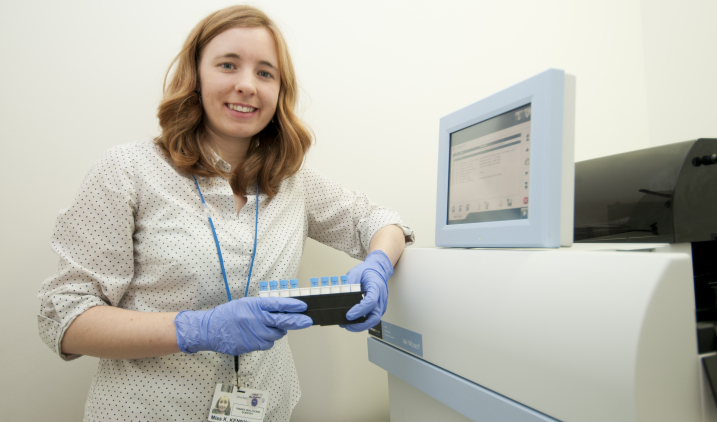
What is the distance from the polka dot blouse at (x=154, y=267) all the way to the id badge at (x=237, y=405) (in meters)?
0.02

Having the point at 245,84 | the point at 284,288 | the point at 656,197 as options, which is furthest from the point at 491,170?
the point at 245,84

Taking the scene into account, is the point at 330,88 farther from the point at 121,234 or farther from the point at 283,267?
the point at 121,234

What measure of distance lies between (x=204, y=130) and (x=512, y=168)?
29.0 inches

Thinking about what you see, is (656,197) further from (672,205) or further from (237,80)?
(237,80)

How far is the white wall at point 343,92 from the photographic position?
99 cm

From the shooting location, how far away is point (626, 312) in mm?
428

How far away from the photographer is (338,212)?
3.54 ft

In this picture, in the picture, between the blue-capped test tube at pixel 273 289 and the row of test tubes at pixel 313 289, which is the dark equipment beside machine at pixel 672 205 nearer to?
the row of test tubes at pixel 313 289

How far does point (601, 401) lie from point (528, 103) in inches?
17.1

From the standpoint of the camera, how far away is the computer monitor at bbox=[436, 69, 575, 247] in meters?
0.59

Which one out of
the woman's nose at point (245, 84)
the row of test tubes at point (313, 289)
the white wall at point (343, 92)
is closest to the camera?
the row of test tubes at point (313, 289)

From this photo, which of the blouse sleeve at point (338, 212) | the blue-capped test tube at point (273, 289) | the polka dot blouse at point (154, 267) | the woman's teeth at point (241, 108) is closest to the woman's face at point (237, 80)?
the woman's teeth at point (241, 108)

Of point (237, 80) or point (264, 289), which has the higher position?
point (237, 80)

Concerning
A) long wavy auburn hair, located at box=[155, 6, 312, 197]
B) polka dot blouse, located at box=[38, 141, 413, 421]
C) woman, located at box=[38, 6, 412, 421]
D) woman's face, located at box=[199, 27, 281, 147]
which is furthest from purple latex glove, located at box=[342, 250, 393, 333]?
woman's face, located at box=[199, 27, 281, 147]
